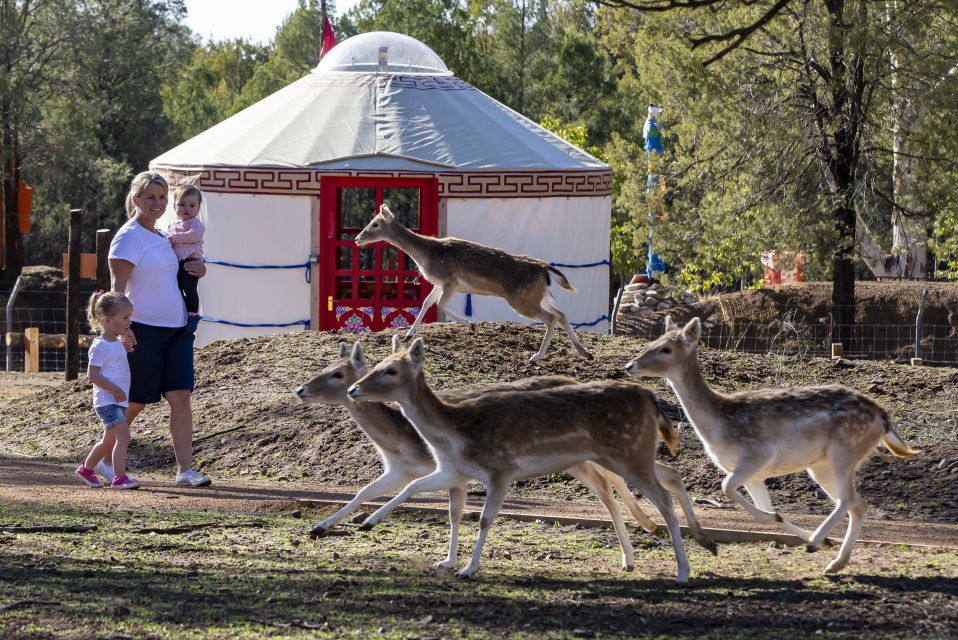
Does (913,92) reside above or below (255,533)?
above

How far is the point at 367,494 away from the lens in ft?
24.1

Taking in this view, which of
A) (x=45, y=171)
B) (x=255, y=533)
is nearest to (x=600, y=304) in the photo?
(x=255, y=533)

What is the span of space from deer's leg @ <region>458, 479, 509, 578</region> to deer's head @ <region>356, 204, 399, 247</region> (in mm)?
8134

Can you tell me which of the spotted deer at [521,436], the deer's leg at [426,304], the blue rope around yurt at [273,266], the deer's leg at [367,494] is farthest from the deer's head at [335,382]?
the blue rope around yurt at [273,266]

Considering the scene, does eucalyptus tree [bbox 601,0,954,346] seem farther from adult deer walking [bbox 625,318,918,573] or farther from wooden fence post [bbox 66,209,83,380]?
adult deer walking [bbox 625,318,918,573]

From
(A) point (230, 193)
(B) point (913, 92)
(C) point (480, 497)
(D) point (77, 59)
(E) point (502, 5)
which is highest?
(E) point (502, 5)

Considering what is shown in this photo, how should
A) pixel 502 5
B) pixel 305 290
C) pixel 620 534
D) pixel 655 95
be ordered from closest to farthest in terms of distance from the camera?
pixel 620 534
pixel 305 290
pixel 655 95
pixel 502 5

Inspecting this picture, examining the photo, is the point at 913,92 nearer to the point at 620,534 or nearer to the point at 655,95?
the point at 655,95

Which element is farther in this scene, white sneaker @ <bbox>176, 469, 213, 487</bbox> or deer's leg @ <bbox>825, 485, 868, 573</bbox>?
white sneaker @ <bbox>176, 469, 213, 487</bbox>

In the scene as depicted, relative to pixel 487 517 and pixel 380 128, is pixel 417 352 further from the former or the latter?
pixel 380 128

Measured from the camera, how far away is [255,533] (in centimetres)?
796

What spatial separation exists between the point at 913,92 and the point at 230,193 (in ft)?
35.7

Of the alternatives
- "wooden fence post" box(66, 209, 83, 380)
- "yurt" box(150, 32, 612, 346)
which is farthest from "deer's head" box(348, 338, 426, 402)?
"yurt" box(150, 32, 612, 346)

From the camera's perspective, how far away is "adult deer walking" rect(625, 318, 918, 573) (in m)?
7.20
